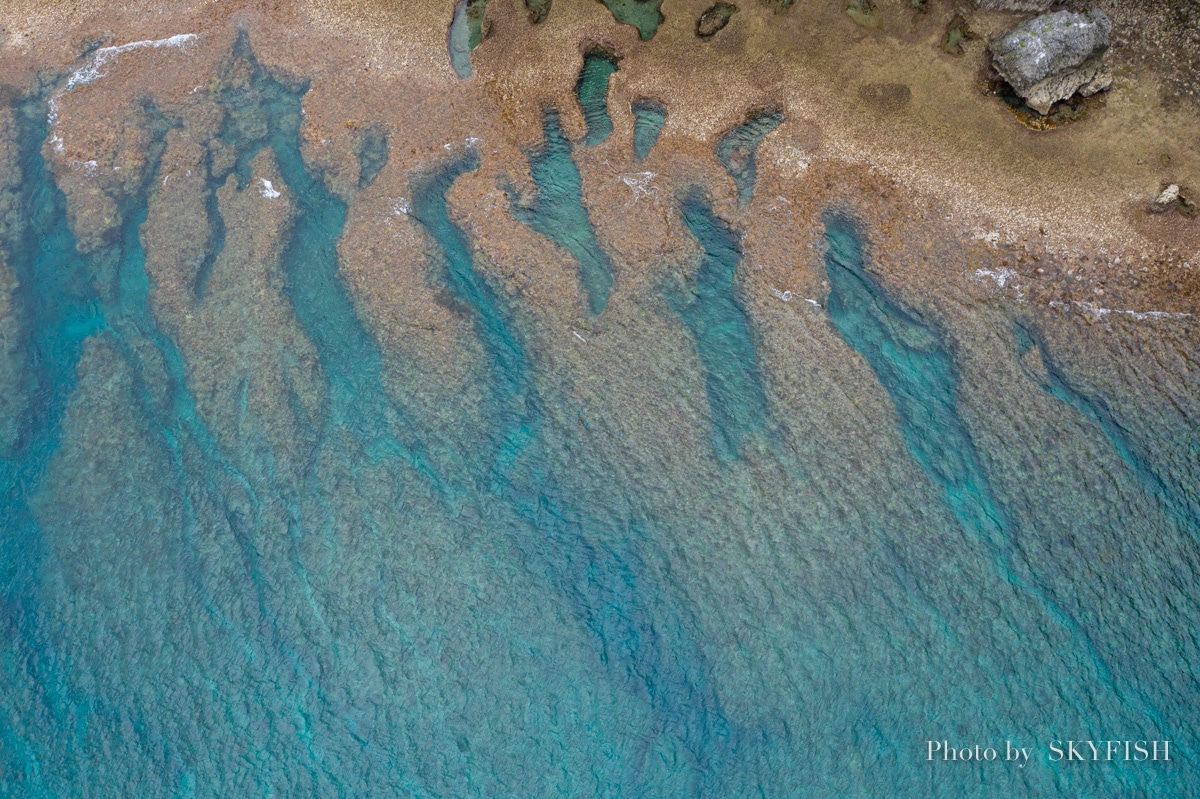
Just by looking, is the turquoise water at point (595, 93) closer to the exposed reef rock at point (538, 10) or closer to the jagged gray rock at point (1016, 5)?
the exposed reef rock at point (538, 10)

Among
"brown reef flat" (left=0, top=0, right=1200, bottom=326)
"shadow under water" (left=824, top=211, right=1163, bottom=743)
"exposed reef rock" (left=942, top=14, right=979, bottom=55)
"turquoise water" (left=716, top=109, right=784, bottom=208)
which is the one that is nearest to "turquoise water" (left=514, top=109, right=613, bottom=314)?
"brown reef flat" (left=0, top=0, right=1200, bottom=326)

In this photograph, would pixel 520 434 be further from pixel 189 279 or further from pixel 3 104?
pixel 3 104

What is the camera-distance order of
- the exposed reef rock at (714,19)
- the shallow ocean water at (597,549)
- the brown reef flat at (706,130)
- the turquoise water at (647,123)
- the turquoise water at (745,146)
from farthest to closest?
Answer: the exposed reef rock at (714,19) < the turquoise water at (647,123) < the turquoise water at (745,146) < the brown reef flat at (706,130) < the shallow ocean water at (597,549)

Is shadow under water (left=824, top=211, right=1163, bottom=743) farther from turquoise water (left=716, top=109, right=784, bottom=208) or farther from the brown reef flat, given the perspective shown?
turquoise water (left=716, top=109, right=784, bottom=208)

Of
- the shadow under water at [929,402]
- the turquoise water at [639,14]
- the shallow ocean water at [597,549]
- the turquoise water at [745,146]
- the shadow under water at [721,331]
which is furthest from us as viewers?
the turquoise water at [639,14]

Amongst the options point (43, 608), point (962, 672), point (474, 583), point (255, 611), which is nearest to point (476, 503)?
point (474, 583)

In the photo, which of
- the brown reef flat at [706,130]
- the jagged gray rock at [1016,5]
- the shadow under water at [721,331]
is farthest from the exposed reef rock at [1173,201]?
the shadow under water at [721,331]
